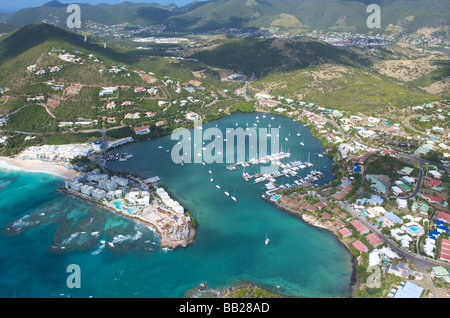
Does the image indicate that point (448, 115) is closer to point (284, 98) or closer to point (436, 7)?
point (284, 98)

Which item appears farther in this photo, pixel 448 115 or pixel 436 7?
pixel 436 7

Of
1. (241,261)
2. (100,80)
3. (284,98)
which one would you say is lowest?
(241,261)

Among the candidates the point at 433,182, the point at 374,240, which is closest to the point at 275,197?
the point at 374,240

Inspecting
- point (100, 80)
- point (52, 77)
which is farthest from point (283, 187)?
point (52, 77)

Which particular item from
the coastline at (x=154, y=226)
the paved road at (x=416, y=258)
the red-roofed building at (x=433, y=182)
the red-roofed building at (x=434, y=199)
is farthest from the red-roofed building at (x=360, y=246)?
Answer: the red-roofed building at (x=433, y=182)

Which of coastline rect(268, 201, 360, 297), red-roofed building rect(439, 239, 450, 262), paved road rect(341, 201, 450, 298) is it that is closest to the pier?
coastline rect(268, 201, 360, 297)

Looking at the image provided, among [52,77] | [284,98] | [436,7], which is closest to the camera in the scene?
[52,77]
